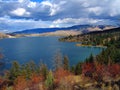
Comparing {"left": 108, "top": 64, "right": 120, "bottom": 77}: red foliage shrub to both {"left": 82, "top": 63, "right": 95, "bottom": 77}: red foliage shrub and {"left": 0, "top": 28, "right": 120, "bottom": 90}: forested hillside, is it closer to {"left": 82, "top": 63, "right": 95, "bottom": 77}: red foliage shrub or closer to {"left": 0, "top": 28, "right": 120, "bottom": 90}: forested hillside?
{"left": 0, "top": 28, "right": 120, "bottom": 90}: forested hillside

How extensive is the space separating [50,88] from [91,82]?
16.5 metres

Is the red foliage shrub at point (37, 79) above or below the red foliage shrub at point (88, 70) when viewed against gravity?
below

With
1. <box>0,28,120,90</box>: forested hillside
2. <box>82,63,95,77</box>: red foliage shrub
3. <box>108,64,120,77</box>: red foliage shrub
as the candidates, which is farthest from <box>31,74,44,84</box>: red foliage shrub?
<box>108,64,120,77</box>: red foliage shrub

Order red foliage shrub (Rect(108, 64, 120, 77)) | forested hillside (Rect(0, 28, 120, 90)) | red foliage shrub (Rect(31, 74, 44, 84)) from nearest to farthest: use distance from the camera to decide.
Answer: forested hillside (Rect(0, 28, 120, 90)), red foliage shrub (Rect(108, 64, 120, 77)), red foliage shrub (Rect(31, 74, 44, 84))

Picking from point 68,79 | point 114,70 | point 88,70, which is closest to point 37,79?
point 68,79

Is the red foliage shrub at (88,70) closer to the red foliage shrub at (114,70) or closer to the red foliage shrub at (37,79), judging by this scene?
the red foliage shrub at (114,70)

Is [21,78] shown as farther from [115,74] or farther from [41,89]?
[115,74]

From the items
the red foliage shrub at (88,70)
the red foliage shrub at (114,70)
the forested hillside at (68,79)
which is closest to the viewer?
the forested hillside at (68,79)

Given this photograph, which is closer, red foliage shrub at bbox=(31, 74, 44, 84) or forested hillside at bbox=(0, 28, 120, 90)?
forested hillside at bbox=(0, 28, 120, 90)

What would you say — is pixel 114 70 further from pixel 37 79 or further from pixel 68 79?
pixel 37 79

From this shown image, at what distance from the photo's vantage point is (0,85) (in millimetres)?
75625

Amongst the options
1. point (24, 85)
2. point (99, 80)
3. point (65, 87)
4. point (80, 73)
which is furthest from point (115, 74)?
point (24, 85)

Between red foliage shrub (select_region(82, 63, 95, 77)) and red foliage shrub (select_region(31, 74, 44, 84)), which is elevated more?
red foliage shrub (select_region(82, 63, 95, 77))

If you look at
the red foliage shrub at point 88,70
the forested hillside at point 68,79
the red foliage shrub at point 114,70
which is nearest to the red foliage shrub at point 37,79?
the forested hillside at point 68,79
